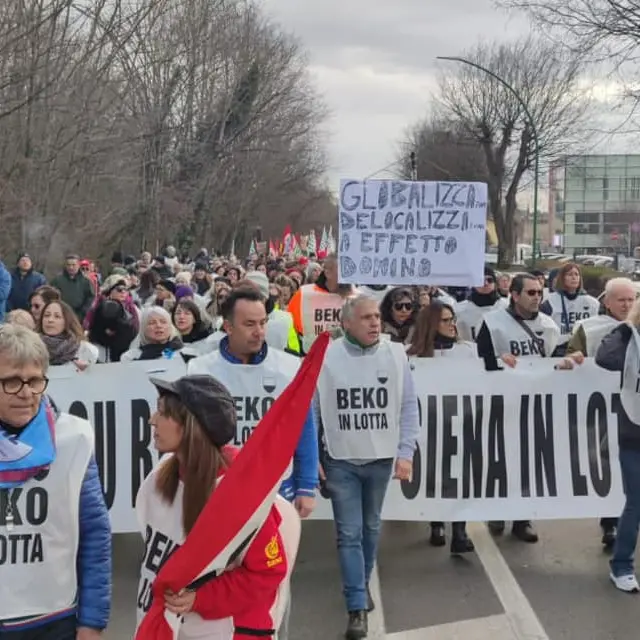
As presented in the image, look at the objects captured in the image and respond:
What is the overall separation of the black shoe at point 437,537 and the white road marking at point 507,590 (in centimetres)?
23

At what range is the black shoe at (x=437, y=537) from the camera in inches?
249

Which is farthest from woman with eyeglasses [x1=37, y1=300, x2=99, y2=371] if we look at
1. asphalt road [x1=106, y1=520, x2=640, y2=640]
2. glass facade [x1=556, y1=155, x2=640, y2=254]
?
glass facade [x1=556, y1=155, x2=640, y2=254]

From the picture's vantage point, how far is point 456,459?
20.0 feet

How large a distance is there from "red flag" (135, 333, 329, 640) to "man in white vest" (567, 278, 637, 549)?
390 cm

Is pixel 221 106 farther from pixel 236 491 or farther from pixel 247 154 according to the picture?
pixel 236 491

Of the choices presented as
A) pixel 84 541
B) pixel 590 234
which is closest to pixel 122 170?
pixel 84 541

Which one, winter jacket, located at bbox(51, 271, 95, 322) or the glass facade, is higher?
the glass facade

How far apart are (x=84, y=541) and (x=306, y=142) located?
56134 mm

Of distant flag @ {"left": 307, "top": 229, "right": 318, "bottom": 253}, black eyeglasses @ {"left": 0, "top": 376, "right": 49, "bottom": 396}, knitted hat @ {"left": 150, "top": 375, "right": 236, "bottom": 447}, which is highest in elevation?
distant flag @ {"left": 307, "top": 229, "right": 318, "bottom": 253}

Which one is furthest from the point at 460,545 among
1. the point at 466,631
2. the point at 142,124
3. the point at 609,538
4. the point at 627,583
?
the point at 142,124

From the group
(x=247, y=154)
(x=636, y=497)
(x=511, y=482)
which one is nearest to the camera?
(x=636, y=497)

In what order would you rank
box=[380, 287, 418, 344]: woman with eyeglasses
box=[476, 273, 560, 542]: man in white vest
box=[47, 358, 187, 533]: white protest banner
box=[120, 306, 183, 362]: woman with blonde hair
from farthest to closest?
box=[380, 287, 418, 344]: woman with eyeglasses → box=[476, 273, 560, 542]: man in white vest → box=[120, 306, 183, 362]: woman with blonde hair → box=[47, 358, 187, 533]: white protest banner

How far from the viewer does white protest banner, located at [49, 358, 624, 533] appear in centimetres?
601

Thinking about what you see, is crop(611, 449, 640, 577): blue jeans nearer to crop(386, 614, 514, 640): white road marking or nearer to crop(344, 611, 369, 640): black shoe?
crop(386, 614, 514, 640): white road marking
